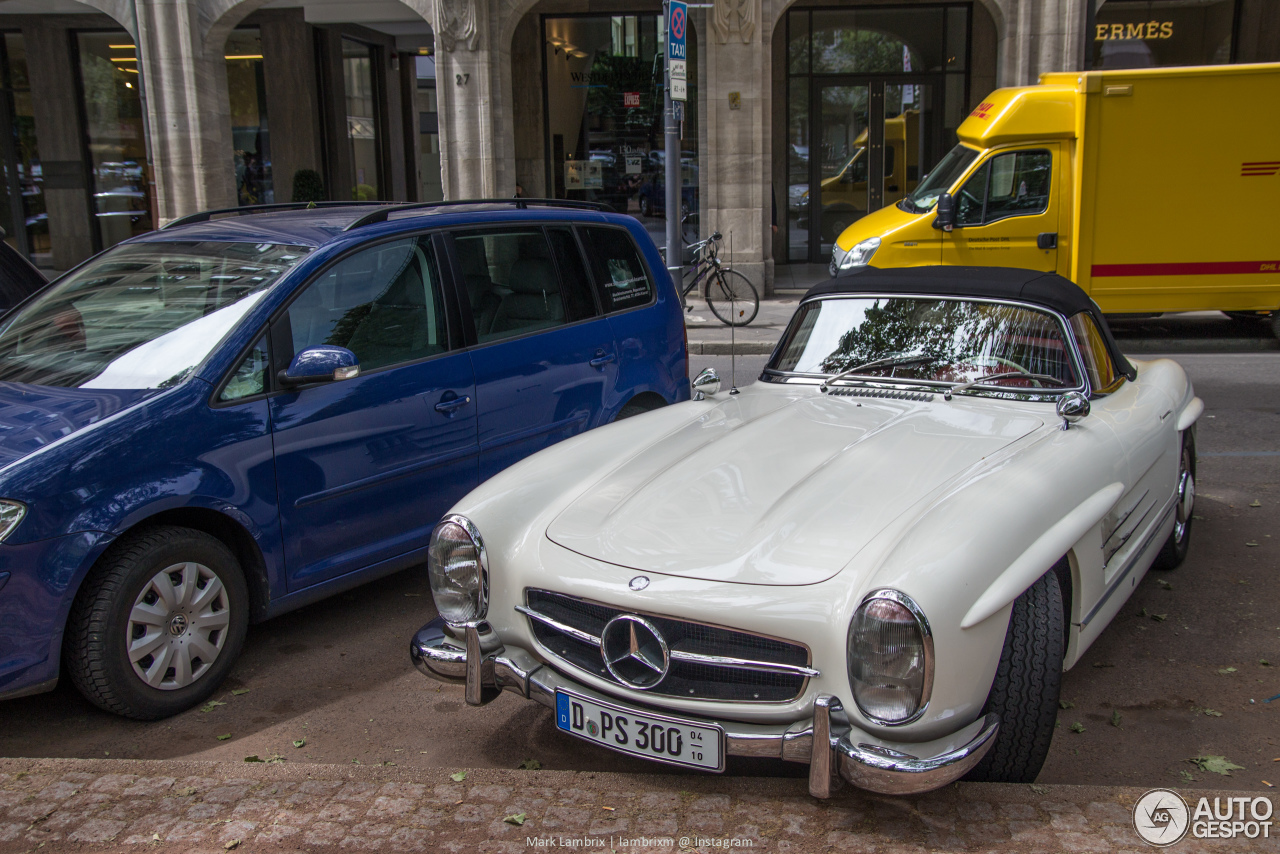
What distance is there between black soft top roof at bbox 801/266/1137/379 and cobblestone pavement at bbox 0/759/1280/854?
6.73 ft

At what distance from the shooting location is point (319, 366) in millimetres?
4227

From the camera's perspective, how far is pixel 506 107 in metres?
15.5

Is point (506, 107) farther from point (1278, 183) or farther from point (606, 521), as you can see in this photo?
point (606, 521)

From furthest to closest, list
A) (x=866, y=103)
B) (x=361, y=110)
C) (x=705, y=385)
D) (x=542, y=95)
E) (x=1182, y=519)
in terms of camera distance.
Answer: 1. (x=361, y=110)
2. (x=542, y=95)
3. (x=866, y=103)
4. (x=1182, y=519)
5. (x=705, y=385)

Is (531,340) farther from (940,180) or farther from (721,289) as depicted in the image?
(721,289)

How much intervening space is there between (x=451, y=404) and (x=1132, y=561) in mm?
2846

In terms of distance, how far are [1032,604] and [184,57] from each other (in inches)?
618

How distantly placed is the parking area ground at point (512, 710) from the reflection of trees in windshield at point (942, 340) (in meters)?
1.21

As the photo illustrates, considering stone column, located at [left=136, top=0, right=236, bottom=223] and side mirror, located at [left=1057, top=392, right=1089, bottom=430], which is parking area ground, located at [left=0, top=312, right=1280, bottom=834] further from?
stone column, located at [left=136, top=0, right=236, bottom=223]

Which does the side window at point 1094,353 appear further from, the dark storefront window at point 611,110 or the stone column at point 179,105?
the dark storefront window at point 611,110

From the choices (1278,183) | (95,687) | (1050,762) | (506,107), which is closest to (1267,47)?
(1278,183)

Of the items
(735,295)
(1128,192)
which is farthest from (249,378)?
(735,295)

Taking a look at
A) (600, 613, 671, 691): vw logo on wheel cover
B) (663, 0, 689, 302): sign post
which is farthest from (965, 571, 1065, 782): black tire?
(663, 0, 689, 302): sign post

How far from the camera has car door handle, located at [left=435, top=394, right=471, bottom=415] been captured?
4824mm
